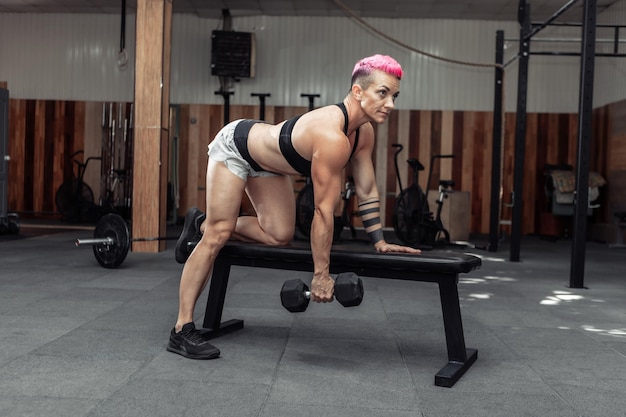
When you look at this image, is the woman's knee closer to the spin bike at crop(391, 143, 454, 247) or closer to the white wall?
the spin bike at crop(391, 143, 454, 247)

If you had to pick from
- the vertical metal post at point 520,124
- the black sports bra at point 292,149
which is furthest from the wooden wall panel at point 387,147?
the black sports bra at point 292,149

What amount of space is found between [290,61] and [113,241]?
6.18m

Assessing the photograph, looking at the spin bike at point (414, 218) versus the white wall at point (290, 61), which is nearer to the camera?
the spin bike at point (414, 218)

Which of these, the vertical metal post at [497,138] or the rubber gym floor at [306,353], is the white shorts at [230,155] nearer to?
the rubber gym floor at [306,353]

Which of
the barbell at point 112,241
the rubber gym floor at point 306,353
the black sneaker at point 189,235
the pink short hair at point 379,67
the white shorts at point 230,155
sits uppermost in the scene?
the pink short hair at point 379,67

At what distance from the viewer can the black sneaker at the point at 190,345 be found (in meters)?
2.37

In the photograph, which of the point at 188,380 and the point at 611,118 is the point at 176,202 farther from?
Answer: the point at 188,380

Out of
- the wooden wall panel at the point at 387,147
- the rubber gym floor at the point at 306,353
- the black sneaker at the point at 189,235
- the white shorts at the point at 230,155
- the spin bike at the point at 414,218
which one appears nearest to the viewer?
the rubber gym floor at the point at 306,353

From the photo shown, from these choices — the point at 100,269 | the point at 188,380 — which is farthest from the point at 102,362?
the point at 100,269

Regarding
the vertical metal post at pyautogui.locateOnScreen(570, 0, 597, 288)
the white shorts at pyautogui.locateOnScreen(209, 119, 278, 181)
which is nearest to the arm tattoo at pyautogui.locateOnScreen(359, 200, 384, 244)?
the white shorts at pyautogui.locateOnScreen(209, 119, 278, 181)

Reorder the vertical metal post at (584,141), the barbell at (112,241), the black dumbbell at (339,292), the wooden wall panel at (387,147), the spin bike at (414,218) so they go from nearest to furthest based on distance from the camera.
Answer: the black dumbbell at (339,292), the vertical metal post at (584,141), the barbell at (112,241), the spin bike at (414,218), the wooden wall panel at (387,147)

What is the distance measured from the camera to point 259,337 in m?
2.76

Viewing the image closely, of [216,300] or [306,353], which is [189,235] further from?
[306,353]

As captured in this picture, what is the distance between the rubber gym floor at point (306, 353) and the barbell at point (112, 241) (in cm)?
24
